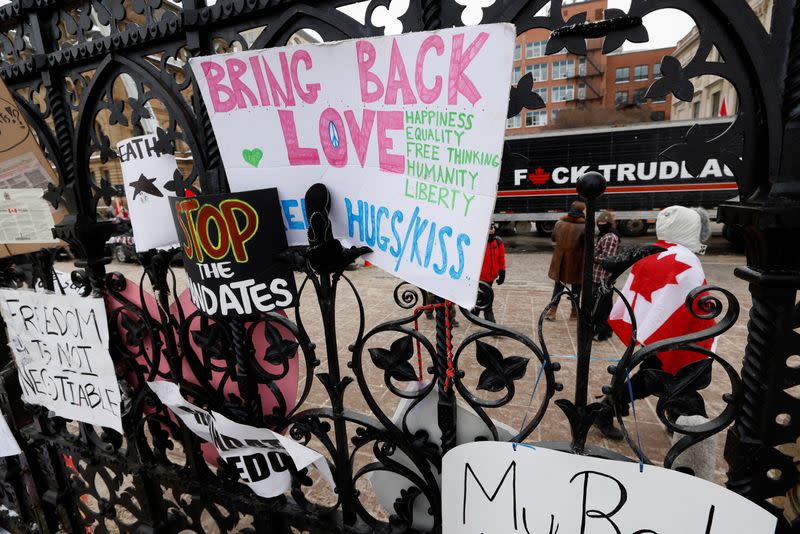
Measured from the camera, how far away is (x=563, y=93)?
48812mm

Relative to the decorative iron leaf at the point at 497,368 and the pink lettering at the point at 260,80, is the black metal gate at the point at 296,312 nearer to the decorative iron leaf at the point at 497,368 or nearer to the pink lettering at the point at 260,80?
the decorative iron leaf at the point at 497,368

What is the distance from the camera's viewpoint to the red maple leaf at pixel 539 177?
12969 millimetres

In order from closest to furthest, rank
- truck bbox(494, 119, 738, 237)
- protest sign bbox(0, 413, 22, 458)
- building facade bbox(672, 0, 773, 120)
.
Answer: building facade bbox(672, 0, 773, 120), protest sign bbox(0, 413, 22, 458), truck bbox(494, 119, 738, 237)

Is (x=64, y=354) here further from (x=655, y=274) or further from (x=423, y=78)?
(x=655, y=274)

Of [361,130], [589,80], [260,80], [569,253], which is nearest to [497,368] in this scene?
[361,130]

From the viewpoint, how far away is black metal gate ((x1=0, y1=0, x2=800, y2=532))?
37.4 inches

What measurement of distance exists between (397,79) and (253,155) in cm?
58

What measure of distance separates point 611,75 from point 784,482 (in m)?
53.8

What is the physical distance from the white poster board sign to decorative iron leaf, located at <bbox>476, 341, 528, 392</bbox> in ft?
7.50

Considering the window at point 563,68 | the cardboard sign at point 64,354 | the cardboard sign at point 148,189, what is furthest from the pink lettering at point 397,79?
the window at point 563,68

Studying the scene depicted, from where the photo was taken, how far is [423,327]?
6281mm

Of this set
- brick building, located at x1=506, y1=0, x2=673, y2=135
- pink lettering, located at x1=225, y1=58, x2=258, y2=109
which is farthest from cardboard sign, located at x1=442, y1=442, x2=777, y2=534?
brick building, located at x1=506, y1=0, x2=673, y2=135

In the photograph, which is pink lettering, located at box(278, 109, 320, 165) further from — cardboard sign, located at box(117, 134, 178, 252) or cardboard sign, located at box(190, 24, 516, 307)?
cardboard sign, located at box(117, 134, 178, 252)

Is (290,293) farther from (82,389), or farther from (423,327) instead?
(423,327)
